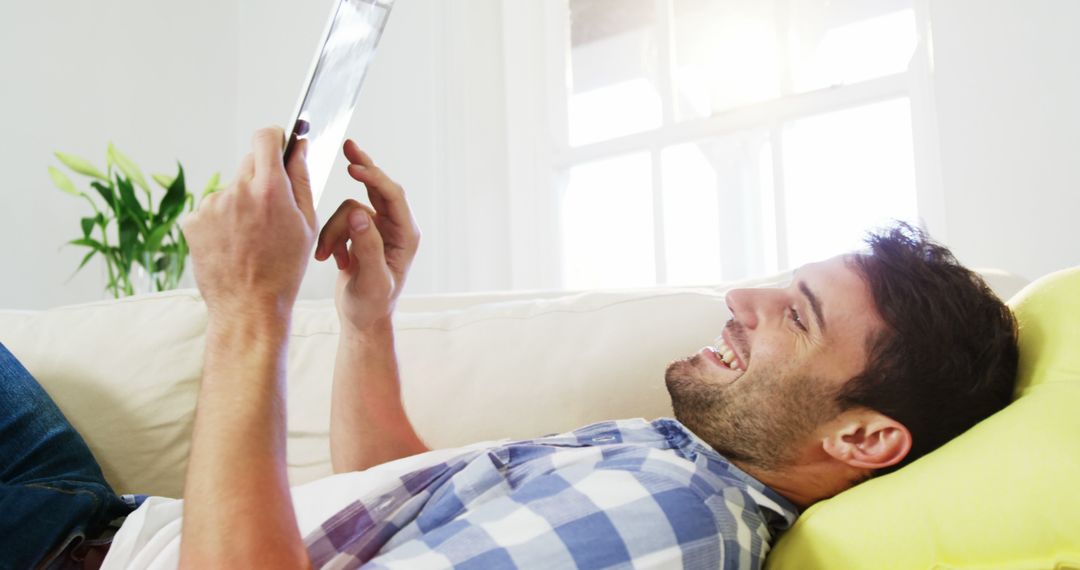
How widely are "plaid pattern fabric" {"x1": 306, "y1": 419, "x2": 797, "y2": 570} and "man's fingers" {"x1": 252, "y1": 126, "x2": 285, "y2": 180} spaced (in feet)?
1.13

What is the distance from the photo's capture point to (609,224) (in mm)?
2389

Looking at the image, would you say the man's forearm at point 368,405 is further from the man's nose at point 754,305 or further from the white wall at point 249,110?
the white wall at point 249,110

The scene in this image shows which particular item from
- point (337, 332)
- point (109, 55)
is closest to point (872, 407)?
point (337, 332)

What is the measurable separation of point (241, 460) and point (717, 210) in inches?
65.6

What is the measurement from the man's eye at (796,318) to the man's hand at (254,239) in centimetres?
56

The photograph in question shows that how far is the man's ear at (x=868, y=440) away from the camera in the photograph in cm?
92

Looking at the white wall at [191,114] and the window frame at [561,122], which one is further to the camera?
the white wall at [191,114]

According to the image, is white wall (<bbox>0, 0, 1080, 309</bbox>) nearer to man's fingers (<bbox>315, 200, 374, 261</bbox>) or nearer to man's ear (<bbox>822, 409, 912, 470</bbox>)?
man's fingers (<bbox>315, 200, 374, 261</bbox>)

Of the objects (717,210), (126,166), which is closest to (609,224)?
(717,210)

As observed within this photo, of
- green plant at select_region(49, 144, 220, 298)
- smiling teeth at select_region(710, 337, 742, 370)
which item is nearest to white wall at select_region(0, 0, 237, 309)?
green plant at select_region(49, 144, 220, 298)

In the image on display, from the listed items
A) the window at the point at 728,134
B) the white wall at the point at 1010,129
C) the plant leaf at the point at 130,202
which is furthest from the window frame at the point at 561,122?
the plant leaf at the point at 130,202

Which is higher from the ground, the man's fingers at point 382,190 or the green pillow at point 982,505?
the man's fingers at point 382,190

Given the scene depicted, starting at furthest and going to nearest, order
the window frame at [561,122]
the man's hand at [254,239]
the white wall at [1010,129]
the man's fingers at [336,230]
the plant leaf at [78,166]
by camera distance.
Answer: the plant leaf at [78,166] < the window frame at [561,122] < the white wall at [1010,129] < the man's fingers at [336,230] < the man's hand at [254,239]

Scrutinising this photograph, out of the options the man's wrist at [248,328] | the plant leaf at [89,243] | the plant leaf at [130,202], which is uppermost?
the plant leaf at [130,202]
